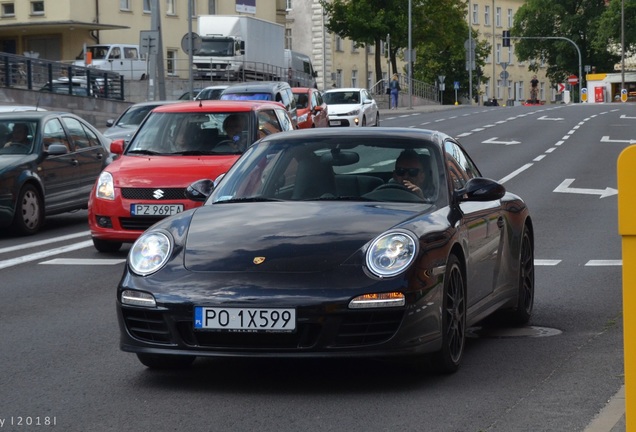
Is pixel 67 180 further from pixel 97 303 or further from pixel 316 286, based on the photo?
pixel 316 286

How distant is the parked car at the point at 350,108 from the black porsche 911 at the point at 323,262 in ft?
126

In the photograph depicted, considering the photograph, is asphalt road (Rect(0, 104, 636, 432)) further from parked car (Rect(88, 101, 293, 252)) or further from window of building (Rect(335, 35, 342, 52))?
window of building (Rect(335, 35, 342, 52))

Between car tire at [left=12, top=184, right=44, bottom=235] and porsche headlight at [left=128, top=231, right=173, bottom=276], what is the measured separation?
970cm

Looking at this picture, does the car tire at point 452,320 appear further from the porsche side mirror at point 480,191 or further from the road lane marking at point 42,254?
the road lane marking at point 42,254

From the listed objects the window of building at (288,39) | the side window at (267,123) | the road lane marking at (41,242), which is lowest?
the road lane marking at (41,242)

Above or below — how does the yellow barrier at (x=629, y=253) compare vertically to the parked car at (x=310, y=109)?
above

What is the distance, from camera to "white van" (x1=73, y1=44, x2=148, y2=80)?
61656 mm

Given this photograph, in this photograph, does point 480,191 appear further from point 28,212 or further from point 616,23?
point 616,23

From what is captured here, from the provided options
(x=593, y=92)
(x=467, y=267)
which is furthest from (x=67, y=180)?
(x=593, y=92)

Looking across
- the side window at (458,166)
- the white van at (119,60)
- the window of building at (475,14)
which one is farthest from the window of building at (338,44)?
the side window at (458,166)

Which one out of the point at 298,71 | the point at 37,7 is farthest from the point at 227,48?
the point at 37,7

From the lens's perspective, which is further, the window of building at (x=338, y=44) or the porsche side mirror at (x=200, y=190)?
the window of building at (x=338, y=44)

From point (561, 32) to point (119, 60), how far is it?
72308 mm

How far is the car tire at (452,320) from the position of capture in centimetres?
725
